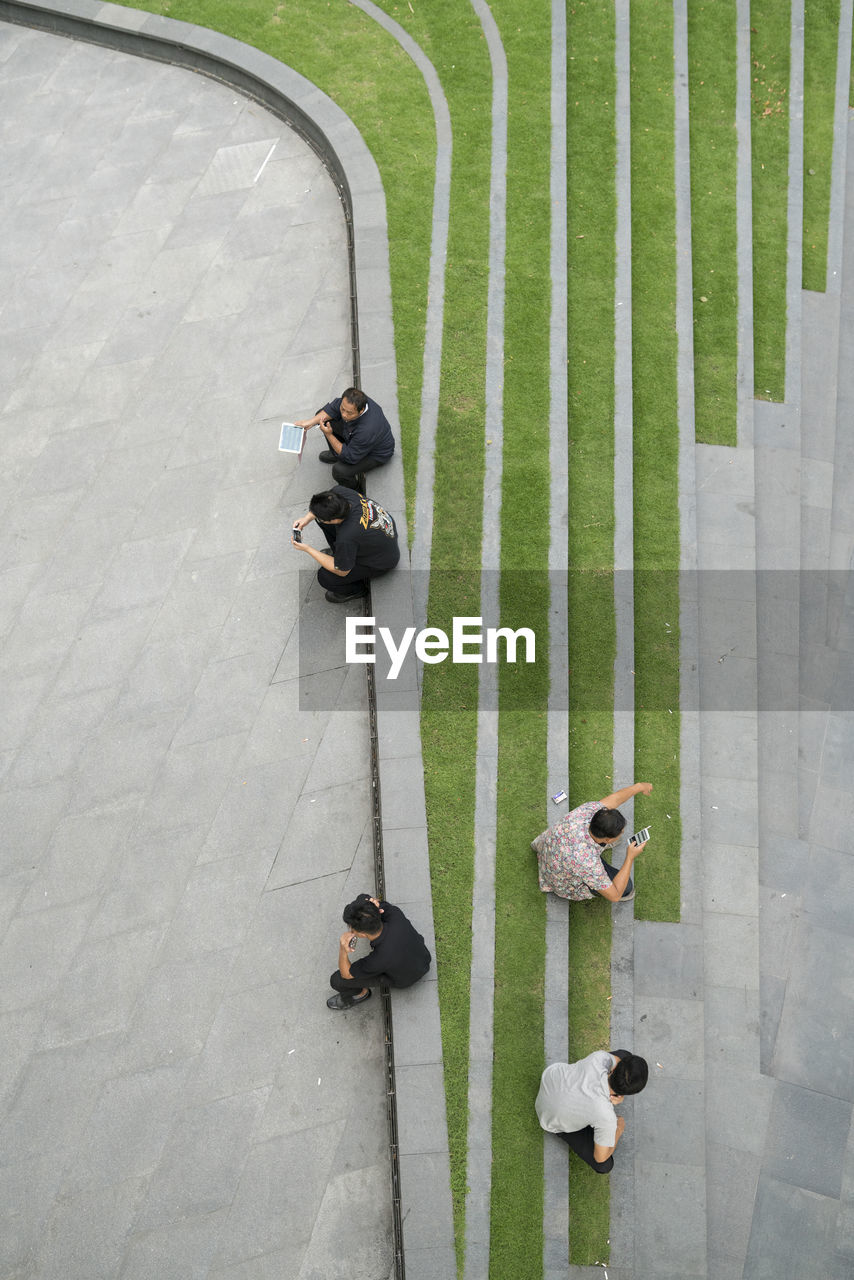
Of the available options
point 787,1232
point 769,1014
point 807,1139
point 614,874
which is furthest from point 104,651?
point 787,1232

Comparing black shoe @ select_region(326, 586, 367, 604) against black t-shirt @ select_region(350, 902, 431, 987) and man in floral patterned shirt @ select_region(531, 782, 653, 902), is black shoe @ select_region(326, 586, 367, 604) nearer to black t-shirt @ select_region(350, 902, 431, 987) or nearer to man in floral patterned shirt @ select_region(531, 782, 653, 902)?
man in floral patterned shirt @ select_region(531, 782, 653, 902)

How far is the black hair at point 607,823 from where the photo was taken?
7.23m

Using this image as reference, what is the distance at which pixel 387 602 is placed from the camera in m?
9.20

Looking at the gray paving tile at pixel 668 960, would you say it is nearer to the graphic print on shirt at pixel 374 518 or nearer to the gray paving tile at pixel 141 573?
the graphic print on shirt at pixel 374 518

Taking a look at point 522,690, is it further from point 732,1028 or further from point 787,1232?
point 787,1232

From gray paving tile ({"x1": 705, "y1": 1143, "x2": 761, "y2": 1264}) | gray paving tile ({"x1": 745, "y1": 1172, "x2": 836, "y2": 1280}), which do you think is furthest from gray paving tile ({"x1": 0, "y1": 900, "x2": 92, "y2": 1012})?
gray paving tile ({"x1": 745, "y1": 1172, "x2": 836, "y2": 1280})

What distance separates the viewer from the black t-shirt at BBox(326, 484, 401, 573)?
8367 millimetres

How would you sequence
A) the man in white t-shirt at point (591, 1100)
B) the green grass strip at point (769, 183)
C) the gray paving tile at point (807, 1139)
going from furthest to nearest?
the green grass strip at point (769, 183) → the gray paving tile at point (807, 1139) → the man in white t-shirt at point (591, 1100)

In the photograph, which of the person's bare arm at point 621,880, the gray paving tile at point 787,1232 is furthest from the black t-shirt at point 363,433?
the gray paving tile at point 787,1232

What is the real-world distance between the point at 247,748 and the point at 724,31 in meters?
12.4

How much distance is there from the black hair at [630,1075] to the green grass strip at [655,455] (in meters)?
2.17

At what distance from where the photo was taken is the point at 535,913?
8180 mm

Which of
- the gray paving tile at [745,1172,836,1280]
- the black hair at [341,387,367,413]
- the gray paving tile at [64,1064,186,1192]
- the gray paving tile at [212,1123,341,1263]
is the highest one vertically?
the black hair at [341,387,367,413]

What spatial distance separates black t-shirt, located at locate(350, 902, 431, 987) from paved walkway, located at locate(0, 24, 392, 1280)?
0.80 metres
